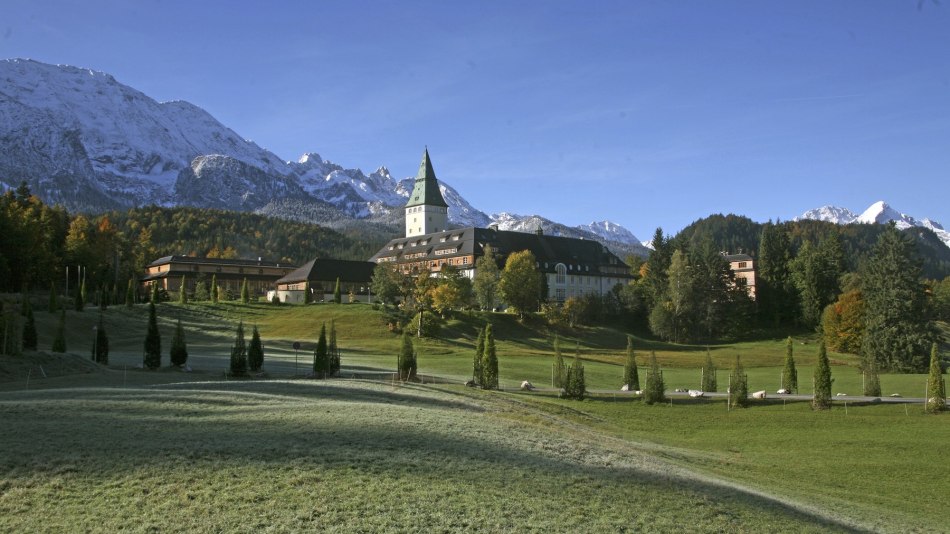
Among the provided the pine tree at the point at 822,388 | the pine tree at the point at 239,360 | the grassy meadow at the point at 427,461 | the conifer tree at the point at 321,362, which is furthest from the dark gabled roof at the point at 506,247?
the grassy meadow at the point at 427,461

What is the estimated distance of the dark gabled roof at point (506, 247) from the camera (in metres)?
131

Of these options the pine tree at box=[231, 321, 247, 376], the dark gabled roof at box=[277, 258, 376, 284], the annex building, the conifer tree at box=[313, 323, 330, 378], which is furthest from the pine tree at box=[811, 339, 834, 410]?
the dark gabled roof at box=[277, 258, 376, 284]

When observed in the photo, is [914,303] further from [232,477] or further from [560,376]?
[232,477]

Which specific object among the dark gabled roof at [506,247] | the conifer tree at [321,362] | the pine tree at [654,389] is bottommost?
the pine tree at [654,389]

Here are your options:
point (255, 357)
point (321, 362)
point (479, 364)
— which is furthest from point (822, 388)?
point (255, 357)

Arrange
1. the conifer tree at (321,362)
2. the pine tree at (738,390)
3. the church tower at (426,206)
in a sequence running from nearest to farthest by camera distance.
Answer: the pine tree at (738,390), the conifer tree at (321,362), the church tower at (426,206)

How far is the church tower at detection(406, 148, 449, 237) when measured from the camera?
170875mm

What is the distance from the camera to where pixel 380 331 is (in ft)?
291

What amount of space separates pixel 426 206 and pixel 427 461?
153 m

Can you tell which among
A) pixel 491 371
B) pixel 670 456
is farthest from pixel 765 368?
pixel 670 456

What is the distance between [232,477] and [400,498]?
3.58 metres

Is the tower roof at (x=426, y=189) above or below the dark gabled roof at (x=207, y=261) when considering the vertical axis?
above

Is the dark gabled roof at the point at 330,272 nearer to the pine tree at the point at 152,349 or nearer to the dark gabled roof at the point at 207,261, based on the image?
the dark gabled roof at the point at 207,261

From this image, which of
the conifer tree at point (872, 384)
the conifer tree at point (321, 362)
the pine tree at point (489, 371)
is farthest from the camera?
the conifer tree at point (872, 384)
